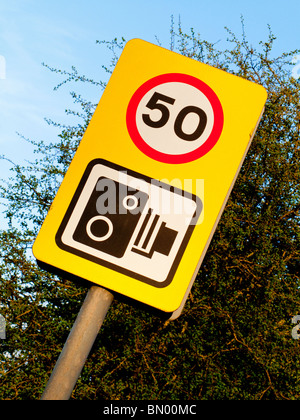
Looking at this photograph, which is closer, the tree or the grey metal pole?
the grey metal pole

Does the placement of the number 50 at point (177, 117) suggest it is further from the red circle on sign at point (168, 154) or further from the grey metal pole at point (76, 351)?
the grey metal pole at point (76, 351)

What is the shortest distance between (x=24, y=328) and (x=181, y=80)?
5.60 m

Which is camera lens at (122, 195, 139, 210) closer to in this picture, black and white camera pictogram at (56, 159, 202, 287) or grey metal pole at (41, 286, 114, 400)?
black and white camera pictogram at (56, 159, 202, 287)

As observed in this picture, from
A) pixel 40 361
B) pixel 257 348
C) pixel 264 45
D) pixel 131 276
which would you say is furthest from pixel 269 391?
pixel 264 45

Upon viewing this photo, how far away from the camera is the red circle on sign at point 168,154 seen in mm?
1496

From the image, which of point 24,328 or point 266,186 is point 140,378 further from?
point 266,186

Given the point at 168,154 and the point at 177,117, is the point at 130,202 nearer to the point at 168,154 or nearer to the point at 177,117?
the point at 168,154

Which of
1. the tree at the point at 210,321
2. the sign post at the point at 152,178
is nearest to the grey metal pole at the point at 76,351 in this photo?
the sign post at the point at 152,178

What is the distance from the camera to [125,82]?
1.58 metres

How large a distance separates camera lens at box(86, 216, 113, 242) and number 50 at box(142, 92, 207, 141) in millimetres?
366

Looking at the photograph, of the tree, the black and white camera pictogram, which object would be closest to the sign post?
the black and white camera pictogram

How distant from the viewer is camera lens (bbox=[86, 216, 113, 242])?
141cm

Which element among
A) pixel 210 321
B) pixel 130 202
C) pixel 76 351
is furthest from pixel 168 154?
pixel 210 321

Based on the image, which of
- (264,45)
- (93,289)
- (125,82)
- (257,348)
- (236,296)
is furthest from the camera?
(264,45)
